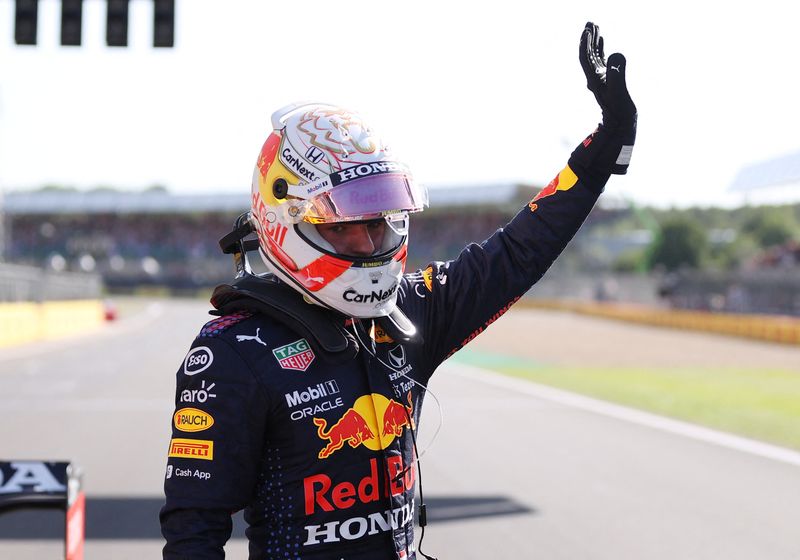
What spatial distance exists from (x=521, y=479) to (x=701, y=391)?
8547 mm

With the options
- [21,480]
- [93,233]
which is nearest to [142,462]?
[21,480]

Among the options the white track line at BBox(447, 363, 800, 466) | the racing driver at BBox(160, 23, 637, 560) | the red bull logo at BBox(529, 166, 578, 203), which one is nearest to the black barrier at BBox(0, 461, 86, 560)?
Result: the racing driver at BBox(160, 23, 637, 560)

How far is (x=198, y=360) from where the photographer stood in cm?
228

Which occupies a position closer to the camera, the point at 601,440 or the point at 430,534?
the point at 430,534

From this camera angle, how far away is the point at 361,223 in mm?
2533

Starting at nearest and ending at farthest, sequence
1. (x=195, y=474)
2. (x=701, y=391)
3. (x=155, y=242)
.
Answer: (x=195, y=474) < (x=701, y=391) < (x=155, y=242)

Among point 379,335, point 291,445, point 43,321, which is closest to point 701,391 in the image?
point 379,335

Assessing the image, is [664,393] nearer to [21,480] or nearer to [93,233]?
[21,480]

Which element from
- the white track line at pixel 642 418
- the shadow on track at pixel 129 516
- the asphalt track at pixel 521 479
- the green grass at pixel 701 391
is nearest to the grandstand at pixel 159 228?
the green grass at pixel 701 391

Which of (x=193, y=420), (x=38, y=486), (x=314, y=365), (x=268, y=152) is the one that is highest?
(x=268, y=152)

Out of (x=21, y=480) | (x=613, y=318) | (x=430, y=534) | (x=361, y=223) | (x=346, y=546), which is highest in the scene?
(x=361, y=223)

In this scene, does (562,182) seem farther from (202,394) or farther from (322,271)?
(202,394)

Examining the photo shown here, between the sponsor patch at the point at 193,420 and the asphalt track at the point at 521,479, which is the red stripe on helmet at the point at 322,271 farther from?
the asphalt track at the point at 521,479

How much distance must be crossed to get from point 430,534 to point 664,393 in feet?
32.7
